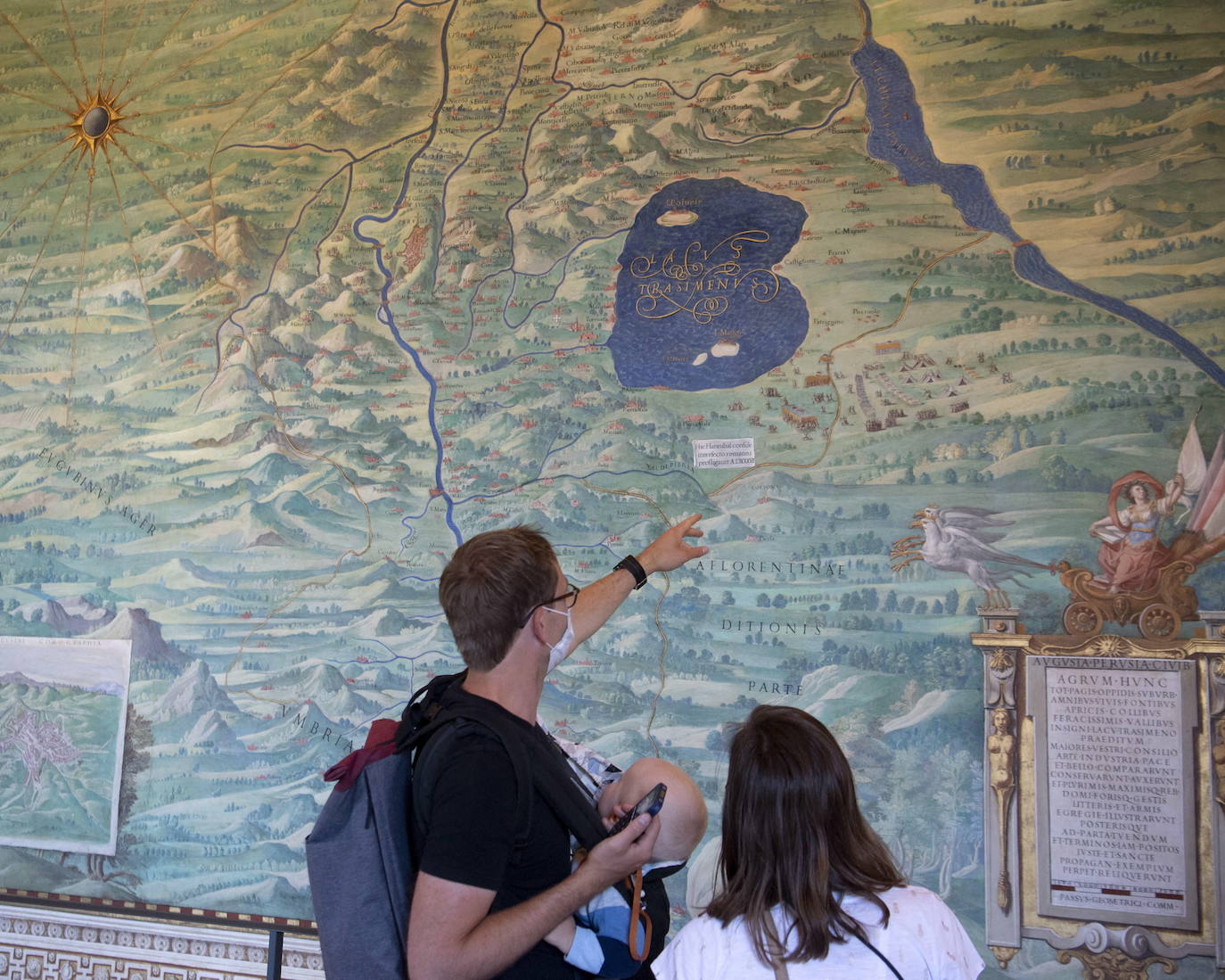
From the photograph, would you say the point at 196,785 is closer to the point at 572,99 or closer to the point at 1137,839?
the point at 572,99

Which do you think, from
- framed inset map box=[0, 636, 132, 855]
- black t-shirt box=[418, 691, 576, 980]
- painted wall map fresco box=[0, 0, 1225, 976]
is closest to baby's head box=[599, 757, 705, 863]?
black t-shirt box=[418, 691, 576, 980]

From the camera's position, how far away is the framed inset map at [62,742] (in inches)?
176

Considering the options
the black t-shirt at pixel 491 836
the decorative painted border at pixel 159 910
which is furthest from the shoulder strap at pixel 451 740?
the decorative painted border at pixel 159 910

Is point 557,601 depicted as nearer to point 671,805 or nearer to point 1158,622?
point 671,805

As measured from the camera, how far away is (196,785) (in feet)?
14.2

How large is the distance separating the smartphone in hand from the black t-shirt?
0.15 meters

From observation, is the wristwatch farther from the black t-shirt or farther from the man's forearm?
the black t-shirt

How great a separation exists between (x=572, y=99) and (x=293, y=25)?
5.10 feet

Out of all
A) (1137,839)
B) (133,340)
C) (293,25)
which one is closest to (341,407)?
(133,340)

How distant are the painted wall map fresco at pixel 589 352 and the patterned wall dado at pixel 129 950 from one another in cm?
15

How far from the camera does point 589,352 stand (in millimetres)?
4066

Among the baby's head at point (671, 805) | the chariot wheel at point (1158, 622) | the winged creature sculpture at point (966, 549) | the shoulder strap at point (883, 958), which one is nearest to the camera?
the shoulder strap at point (883, 958)

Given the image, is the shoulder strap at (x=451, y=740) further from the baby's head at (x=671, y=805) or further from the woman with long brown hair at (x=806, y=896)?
the woman with long brown hair at (x=806, y=896)

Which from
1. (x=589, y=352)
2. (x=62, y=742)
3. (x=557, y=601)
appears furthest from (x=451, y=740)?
(x=62, y=742)
